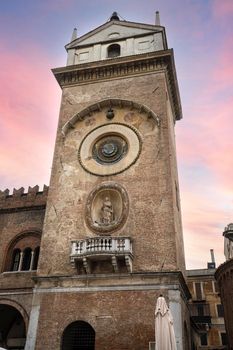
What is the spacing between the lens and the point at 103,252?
18.1 metres

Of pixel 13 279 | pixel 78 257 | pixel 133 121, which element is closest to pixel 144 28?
pixel 133 121

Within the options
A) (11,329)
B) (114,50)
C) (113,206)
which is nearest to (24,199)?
(113,206)

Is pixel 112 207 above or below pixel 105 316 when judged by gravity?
above

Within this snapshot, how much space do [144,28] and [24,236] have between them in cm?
1821

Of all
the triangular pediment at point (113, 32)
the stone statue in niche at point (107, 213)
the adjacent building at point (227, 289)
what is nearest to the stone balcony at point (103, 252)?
the stone statue in niche at point (107, 213)

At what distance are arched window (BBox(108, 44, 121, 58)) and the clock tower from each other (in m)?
0.11

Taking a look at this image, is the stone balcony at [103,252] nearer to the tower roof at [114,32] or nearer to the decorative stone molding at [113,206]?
the decorative stone molding at [113,206]

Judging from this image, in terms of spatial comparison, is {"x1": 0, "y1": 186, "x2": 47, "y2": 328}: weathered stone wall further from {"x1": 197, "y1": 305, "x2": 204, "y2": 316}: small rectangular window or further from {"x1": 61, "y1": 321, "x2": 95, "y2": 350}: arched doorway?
{"x1": 197, "y1": 305, "x2": 204, "y2": 316}: small rectangular window

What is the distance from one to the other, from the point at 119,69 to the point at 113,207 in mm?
10487

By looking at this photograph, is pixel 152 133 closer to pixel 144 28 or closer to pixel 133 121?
pixel 133 121

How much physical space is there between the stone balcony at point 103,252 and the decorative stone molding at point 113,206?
1.19 metres

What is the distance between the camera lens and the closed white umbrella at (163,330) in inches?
535

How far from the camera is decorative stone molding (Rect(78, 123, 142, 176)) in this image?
863 inches

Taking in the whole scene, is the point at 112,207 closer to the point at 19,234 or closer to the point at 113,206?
the point at 113,206
